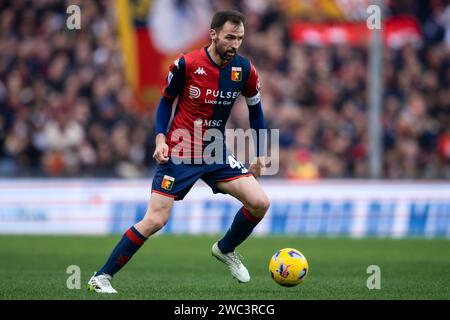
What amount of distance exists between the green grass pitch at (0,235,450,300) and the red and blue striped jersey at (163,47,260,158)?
1.48 m

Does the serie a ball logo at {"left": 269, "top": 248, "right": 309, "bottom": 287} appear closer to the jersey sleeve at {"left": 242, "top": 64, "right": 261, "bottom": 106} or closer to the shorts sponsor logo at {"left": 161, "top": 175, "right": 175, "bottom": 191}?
the shorts sponsor logo at {"left": 161, "top": 175, "right": 175, "bottom": 191}

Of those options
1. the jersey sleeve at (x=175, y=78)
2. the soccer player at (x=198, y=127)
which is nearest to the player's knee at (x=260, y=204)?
the soccer player at (x=198, y=127)

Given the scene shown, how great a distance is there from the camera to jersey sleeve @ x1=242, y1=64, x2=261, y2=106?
914cm

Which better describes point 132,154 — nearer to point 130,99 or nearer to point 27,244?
point 130,99

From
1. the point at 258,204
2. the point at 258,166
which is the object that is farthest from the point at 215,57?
the point at 258,204

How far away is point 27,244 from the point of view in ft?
50.4

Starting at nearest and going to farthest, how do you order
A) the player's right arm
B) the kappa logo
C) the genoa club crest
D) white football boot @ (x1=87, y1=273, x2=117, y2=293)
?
1. white football boot @ (x1=87, y1=273, x2=117, y2=293)
2. the player's right arm
3. the kappa logo
4. the genoa club crest

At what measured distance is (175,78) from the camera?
8.80m

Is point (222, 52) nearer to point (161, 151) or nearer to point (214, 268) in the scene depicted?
point (161, 151)

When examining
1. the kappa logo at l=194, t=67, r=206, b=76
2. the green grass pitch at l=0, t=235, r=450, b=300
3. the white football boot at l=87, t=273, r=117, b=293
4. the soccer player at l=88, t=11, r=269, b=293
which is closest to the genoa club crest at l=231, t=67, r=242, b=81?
the soccer player at l=88, t=11, r=269, b=293

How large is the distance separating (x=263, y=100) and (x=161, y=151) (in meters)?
12.8

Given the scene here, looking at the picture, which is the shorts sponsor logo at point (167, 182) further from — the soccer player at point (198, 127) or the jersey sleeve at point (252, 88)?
the jersey sleeve at point (252, 88)

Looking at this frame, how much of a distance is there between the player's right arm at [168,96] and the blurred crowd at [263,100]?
396 inches
